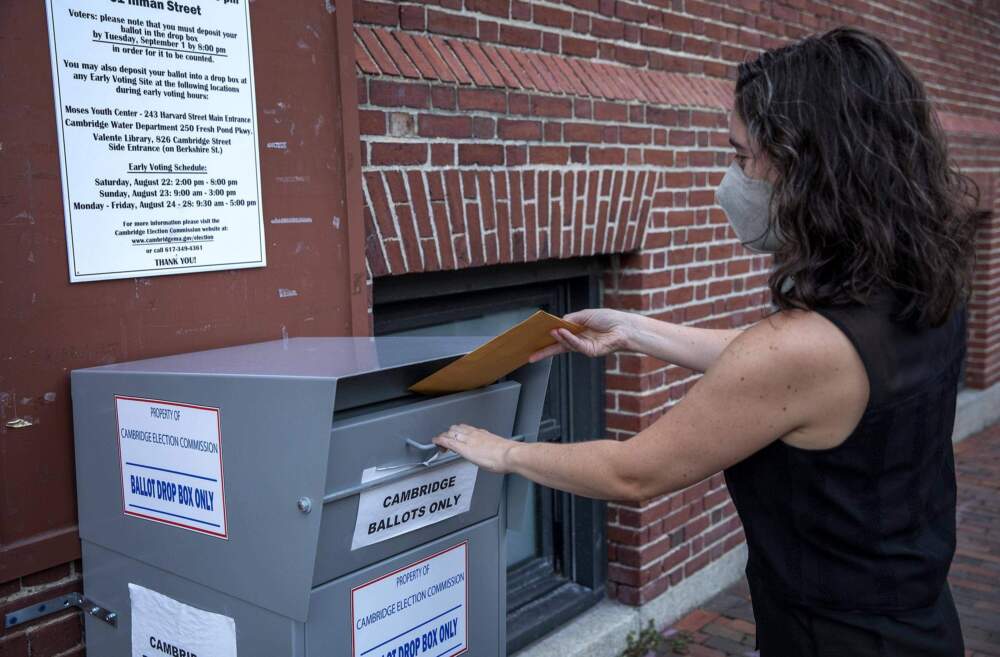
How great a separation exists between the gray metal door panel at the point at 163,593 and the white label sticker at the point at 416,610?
104 mm

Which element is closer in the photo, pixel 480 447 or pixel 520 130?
pixel 480 447

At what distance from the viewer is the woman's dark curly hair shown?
5.72 feet

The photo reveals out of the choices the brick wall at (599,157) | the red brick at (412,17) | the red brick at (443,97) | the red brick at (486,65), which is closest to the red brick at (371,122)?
the brick wall at (599,157)

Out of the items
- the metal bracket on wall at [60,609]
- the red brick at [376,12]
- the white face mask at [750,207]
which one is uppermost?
the red brick at [376,12]

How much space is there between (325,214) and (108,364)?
2.42ft

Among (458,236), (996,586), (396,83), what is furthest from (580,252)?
(996,586)

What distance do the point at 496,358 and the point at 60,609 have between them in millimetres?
1162

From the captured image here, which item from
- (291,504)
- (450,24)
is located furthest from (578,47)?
(291,504)

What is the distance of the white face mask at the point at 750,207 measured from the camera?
6.37 ft

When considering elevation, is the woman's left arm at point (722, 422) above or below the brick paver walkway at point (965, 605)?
above

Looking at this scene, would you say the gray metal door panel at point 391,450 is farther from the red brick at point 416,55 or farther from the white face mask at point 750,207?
the red brick at point 416,55

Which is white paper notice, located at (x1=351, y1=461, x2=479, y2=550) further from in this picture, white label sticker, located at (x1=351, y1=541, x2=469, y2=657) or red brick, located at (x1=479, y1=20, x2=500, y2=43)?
red brick, located at (x1=479, y1=20, x2=500, y2=43)

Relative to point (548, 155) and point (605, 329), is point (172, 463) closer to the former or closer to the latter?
point (605, 329)

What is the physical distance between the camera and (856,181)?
176 centimetres
